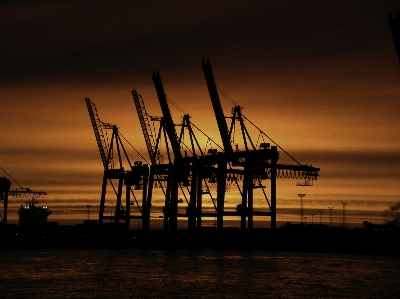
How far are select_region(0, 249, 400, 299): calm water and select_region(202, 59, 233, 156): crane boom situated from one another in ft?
64.7

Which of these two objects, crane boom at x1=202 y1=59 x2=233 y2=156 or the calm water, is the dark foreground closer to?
crane boom at x1=202 y1=59 x2=233 y2=156

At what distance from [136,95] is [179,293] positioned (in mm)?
75774

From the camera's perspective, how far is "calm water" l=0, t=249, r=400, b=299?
2205 inches

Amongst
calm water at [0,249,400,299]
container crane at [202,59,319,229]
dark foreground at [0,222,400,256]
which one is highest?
container crane at [202,59,319,229]

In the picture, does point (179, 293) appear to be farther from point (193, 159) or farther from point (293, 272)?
point (193, 159)

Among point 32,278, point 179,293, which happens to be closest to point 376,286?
point 179,293

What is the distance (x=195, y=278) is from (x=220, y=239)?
50.7m

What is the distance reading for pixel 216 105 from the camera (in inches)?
4023

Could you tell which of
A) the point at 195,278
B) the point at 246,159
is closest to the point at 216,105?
the point at 246,159

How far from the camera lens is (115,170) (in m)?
132

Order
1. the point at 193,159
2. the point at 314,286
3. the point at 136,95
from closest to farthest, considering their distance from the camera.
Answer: the point at 314,286, the point at 193,159, the point at 136,95

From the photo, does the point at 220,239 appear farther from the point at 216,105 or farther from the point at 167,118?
the point at 216,105

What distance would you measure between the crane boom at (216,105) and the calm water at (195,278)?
19712 mm

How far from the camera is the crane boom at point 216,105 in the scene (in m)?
102
